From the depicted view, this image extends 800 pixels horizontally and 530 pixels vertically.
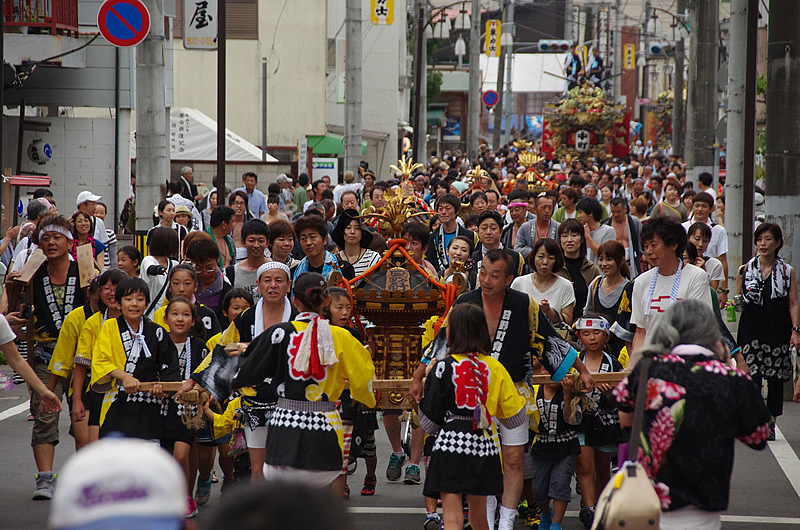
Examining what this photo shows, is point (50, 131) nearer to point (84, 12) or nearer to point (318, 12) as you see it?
point (84, 12)

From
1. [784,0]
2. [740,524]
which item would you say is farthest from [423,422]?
[784,0]

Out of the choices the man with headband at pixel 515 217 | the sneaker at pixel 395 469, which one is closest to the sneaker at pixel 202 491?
the sneaker at pixel 395 469

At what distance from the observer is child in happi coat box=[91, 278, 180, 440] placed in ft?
21.5

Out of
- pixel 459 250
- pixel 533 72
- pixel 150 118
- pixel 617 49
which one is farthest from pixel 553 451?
pixel 533 72

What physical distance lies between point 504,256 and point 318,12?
31972mm

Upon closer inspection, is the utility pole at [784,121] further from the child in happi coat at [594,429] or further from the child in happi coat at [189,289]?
the child in happi coat at [189,289]

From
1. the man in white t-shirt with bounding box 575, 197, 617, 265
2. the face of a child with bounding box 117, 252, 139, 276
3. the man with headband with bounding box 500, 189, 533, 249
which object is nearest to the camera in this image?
the face of a child with bounding box 117, 252, 139, 276

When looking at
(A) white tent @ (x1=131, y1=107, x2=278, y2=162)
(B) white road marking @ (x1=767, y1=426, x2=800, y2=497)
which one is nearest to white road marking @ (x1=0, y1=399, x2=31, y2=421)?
(B) white road marking @ (x1=767, y1=426, x2=800, y2=497)

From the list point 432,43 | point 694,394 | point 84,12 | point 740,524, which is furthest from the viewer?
point 432,43

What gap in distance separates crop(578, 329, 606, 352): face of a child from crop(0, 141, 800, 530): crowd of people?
0.01 meters

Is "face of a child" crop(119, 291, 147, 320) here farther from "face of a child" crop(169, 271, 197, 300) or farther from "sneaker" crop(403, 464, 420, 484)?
"sneaker" crop(403, 464, 420, 484)

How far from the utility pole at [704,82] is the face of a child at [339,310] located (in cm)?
1684

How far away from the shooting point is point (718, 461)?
169 inches

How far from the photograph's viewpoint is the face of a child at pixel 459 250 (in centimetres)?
935
